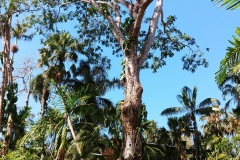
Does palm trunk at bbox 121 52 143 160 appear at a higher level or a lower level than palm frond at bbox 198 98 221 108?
lower

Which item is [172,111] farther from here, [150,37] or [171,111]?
[150,37]

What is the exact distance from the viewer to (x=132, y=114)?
7.97 meters

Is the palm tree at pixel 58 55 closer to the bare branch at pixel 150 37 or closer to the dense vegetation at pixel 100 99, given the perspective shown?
the dense vegetation at pixel 100 99

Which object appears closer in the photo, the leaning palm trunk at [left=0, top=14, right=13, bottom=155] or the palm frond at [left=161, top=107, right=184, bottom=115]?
the leaning palm trunk at [left=0, top=14, right=13, bottom=155]

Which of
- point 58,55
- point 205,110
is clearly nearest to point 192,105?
point 205,110

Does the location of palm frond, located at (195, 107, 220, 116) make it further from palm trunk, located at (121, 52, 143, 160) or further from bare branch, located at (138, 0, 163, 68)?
palm trunk, located at (121, 52, 143, 160)

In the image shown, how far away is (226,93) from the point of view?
2381 centimetres

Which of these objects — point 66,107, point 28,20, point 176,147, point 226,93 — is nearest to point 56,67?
point 28,20

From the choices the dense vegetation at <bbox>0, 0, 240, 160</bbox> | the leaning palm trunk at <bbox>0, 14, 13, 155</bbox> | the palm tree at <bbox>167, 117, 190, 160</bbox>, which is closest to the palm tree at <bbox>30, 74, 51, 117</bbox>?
the dense vegetation at <bbox>0, 0, 240, 160</bbox>

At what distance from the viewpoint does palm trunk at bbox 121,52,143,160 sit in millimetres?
7582

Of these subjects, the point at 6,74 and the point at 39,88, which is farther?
the point at 39,88

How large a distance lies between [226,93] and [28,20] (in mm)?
16395

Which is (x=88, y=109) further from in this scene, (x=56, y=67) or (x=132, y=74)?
(x=56, y=67)

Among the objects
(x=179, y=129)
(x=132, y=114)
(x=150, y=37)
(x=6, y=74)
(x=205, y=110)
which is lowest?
(x=132, y=114)
